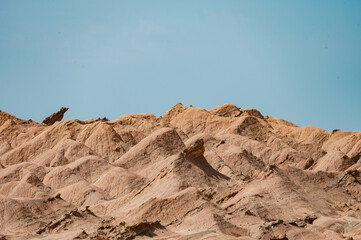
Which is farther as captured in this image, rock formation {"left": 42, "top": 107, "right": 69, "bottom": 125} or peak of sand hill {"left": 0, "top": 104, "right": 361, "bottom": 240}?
rock formation {"left": 42, "top": 107, "right": 69, "bottom": 125}

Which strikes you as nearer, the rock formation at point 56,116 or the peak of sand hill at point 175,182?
the peak of sand hill at point 175,182

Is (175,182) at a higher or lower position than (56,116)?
lower

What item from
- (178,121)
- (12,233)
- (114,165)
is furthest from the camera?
(178,121)

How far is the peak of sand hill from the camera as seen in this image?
6888 centimetres

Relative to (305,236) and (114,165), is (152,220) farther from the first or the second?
(114,165)

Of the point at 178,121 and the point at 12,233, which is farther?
the point at 178,121

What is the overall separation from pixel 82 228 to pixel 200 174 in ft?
65.0

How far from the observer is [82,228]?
72.7 metres

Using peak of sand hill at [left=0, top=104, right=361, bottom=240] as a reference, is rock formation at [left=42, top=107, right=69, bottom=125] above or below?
above

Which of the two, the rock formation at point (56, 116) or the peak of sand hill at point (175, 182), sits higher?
the rock formation at point (56, 116)

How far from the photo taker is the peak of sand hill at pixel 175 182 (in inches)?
2712

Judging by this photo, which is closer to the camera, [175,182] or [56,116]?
[175,182]

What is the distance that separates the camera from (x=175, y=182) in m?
84.2

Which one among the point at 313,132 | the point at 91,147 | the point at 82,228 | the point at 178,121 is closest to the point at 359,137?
the point at 313,132
